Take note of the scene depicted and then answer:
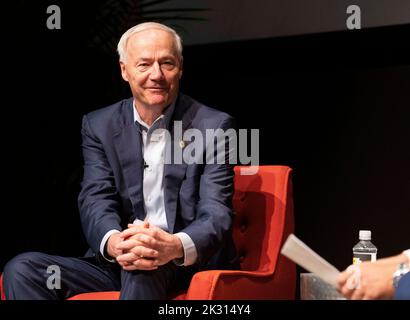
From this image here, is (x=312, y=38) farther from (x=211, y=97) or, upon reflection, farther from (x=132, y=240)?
(x=132, y=240)

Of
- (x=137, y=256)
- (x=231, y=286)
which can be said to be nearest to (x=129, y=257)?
(x=137, y=256)

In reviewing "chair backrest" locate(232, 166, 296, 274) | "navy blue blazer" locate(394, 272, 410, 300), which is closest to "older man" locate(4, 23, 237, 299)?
"chair backrest" locate(232, 166, 296, 274)

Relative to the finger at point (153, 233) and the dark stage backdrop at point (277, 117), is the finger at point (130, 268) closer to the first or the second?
the finger at point (153, 233)

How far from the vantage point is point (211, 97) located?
449cm

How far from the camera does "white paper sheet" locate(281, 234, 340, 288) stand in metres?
1.82

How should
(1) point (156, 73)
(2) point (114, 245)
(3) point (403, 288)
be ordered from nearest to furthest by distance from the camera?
(3) point (403, 288)
(2) point (114, 245)
(1) point (156, 73)

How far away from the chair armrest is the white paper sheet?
81 cm

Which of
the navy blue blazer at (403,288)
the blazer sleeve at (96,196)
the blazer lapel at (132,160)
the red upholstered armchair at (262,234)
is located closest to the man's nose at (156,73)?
the blazer lapel at (132,160)

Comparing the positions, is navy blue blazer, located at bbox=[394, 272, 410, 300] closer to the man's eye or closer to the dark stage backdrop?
the man's eye

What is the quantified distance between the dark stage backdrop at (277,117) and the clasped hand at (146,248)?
1.55 metres

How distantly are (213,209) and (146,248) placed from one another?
0.34 metres

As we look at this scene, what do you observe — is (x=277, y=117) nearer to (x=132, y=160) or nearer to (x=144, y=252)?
(x=132, y=160)

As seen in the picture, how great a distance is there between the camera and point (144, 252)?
268cm
